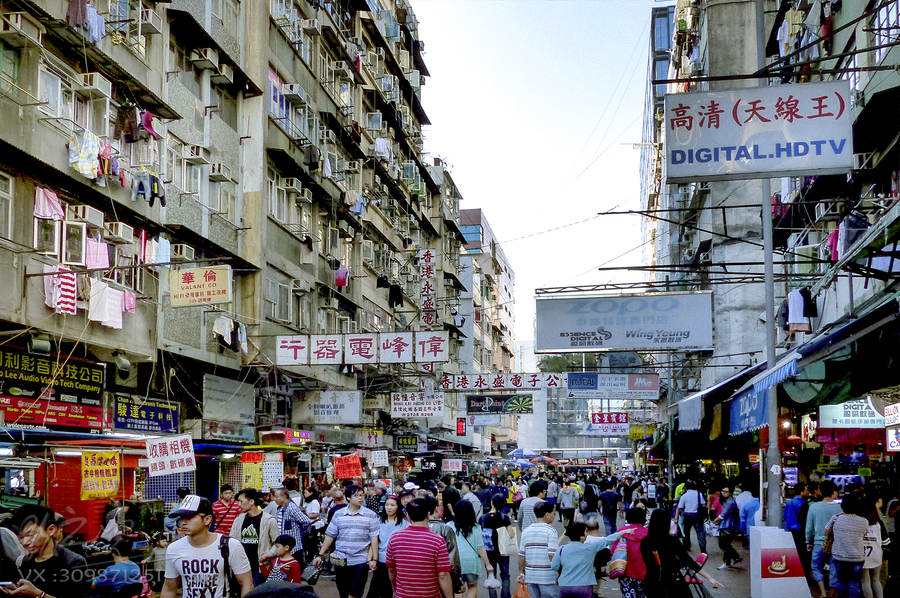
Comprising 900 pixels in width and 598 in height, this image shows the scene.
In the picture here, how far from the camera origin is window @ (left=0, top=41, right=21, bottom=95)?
15078 mm

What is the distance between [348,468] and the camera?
23.6 metres

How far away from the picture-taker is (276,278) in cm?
2711

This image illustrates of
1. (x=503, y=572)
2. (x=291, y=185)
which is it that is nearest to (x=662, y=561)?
(x=503, y=572)

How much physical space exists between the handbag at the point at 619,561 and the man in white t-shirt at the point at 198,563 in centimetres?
410

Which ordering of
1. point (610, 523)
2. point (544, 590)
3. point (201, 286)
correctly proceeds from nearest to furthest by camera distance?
point (544, 590) < point (201, 286) < point (610, 523)

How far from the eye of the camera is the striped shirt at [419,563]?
8.25 meters

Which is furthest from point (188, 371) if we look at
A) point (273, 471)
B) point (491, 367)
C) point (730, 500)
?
point (491, 367)

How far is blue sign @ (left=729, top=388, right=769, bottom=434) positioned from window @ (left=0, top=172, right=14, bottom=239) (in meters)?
11.4

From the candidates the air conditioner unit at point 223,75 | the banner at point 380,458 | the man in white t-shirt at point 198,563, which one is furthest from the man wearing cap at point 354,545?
the banner at point 380,458

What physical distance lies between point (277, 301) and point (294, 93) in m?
6.07

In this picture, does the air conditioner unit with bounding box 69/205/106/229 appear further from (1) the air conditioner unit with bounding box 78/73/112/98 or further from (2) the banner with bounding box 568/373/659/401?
(2) the banner with bounding box 568/373/659/401

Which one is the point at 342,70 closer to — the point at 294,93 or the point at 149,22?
the point at 294,93

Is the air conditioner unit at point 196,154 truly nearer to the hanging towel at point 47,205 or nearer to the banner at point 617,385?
the hanging towel at point 47,205

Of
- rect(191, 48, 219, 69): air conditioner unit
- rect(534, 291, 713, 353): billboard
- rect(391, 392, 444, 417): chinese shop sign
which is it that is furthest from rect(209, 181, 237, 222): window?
rect(391, 392, 444, 417): chinese shop sign
